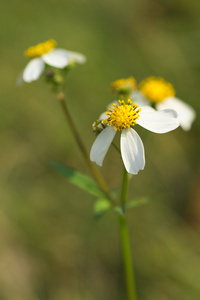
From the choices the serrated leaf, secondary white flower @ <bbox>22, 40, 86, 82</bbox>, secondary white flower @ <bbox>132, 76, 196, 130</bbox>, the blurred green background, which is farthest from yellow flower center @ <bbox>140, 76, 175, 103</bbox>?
the blurred green background

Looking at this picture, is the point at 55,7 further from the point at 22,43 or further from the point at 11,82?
the point at 11,82

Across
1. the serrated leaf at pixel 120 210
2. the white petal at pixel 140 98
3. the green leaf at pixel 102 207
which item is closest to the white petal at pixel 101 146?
the serrated leaf at pixel 120 210

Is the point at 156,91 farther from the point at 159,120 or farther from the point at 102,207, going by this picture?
the point at 102,207

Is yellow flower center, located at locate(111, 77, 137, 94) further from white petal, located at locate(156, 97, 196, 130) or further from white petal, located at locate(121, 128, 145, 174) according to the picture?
white petal, located at locate(121, 128, 145, 174)

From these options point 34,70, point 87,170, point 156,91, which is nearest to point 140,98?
point 156,91

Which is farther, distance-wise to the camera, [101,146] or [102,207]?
[102,207]

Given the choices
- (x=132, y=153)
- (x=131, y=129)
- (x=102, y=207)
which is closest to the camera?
(x=132, y=153)

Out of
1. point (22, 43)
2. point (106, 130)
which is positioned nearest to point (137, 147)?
point (106, 130)
